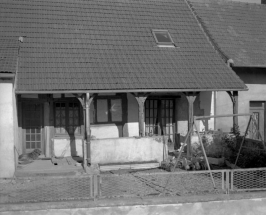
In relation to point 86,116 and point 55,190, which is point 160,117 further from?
point 55,190

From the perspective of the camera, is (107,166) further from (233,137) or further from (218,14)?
(218,14)

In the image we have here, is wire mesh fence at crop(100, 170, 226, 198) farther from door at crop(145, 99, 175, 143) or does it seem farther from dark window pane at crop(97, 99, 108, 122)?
door at crop(145, 99, 175, 143)

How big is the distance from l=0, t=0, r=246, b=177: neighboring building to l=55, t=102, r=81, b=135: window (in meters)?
0.04

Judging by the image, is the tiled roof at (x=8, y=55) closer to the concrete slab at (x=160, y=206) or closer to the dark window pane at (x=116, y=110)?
the dark window pane at (x=116, y=110)

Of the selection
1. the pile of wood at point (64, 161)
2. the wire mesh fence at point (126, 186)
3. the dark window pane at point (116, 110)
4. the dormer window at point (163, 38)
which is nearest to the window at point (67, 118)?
the pile of wood at point (64, 161)

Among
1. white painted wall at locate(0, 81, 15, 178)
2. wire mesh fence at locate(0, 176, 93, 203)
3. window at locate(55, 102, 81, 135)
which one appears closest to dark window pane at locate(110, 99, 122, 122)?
window at locate(55, 102, 81, 135)

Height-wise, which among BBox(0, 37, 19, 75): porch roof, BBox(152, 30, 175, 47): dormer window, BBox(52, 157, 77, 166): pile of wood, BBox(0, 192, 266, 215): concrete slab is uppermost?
BBox(152, 30, 175, 47): dormer window

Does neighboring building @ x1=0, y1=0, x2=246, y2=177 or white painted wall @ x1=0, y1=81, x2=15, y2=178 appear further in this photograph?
neighboring building @ x1=0, y1=0, x2=246, y2=177

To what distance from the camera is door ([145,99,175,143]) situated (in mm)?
15836

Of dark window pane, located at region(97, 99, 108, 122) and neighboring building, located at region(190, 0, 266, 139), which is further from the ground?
neighboring building, located at region(190, 0, 266, 139)

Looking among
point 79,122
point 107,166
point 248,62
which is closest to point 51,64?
point 79,122

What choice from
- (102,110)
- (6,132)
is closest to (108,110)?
(102,110)

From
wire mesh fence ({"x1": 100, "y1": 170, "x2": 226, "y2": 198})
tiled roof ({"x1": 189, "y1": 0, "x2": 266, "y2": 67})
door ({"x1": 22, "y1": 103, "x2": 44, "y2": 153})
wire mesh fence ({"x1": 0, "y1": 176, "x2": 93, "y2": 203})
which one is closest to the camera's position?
wire mesh fence ({"x1": 0, "y1": 176, "x2": 93, "y2": 203})

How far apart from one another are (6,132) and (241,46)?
10815 mm
